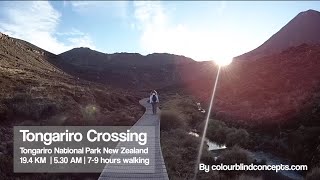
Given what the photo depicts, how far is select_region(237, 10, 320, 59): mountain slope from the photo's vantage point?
105750mm

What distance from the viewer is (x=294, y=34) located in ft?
371

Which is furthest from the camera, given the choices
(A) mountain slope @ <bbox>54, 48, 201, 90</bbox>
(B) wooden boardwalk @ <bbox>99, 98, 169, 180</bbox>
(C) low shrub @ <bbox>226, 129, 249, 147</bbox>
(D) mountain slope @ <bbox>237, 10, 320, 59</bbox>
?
(A) mountain slope @ <bbox>54, 48, 201, 90</bbox>

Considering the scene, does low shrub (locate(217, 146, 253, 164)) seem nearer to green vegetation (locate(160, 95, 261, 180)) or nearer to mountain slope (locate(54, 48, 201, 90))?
green vegetation (locate(160, 95, 261, 180))

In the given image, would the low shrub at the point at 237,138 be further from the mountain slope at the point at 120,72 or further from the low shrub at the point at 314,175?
the mountain slope at the point at 120,72

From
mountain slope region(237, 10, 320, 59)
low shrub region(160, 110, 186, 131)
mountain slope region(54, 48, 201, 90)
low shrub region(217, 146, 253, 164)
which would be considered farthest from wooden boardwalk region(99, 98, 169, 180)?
mountain slope region(237, 10, 320, 59)

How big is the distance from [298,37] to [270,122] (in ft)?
295

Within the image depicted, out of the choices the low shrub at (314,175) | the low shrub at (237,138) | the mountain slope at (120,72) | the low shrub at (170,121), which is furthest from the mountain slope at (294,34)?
the low shrub at (314,175)

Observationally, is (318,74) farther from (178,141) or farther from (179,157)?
(179,157)

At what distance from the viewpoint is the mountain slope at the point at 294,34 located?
10575 centimetres

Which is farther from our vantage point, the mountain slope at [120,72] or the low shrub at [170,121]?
the mountain slope at [120,72]

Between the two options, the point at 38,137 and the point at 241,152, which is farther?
the point at 241,152

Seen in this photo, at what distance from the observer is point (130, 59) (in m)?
193

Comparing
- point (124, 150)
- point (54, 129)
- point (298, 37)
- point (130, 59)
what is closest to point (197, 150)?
point (124, 150)

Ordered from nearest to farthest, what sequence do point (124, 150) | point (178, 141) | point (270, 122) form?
1. point (124, 150)
2. point (178, 141)
3. point (270, 122)
